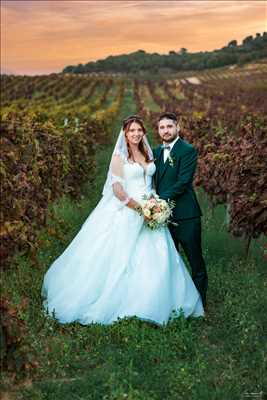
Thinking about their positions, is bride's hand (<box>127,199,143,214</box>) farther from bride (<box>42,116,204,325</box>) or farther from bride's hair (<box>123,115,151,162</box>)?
bride's hair (<box>123,115,151,162</box>)

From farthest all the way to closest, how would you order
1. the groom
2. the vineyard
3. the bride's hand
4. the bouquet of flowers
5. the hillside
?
the hillside → the bride's hand → the groom → the bouquet of flowers → the vineyard

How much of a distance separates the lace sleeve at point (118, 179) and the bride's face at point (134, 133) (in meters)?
0.25

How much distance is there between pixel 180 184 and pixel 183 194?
0.56 ft

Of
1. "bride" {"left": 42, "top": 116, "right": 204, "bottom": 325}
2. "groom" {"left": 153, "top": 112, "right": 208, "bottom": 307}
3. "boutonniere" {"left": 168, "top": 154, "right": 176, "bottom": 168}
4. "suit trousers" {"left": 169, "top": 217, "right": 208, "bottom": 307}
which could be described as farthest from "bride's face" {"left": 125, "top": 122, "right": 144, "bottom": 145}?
"suit trousers" {"left": 169, "top": 217, "right": 208, "bottom": 307}

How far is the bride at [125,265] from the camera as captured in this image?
6.16 metres

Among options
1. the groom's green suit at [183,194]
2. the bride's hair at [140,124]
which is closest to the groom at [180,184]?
the groom's green suit at [183,194]

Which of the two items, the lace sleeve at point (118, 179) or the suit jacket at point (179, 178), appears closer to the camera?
the suit jacket at point (179, 178)

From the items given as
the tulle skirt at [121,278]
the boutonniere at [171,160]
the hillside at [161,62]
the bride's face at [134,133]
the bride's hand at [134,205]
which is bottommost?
the tulle skirt at [121,278]

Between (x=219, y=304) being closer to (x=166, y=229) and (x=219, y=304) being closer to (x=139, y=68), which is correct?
(x=166, y=229)

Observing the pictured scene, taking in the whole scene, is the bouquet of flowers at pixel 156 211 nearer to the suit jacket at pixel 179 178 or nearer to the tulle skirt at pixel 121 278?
the suit jacket at pixel 179 178

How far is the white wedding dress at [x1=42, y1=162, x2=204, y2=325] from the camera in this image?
242 inches

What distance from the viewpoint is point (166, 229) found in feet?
21.2

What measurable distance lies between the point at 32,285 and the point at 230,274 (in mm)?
2329

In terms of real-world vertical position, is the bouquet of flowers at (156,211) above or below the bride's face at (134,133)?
below
